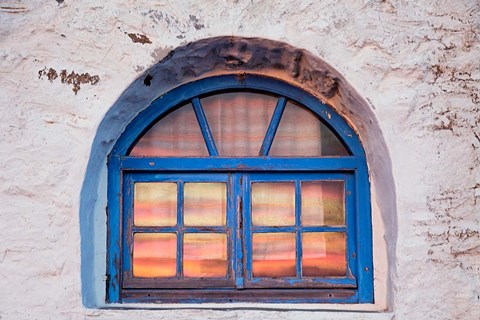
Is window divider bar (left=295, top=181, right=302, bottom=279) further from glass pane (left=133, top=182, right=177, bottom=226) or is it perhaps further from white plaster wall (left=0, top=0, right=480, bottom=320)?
glass pane (left=133, top=182, right=177, bottom=226)

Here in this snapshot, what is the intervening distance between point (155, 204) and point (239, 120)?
50cm

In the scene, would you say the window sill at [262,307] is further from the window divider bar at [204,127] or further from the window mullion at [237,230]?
the window divider bar at [204,127]

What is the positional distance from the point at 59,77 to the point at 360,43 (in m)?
1.18

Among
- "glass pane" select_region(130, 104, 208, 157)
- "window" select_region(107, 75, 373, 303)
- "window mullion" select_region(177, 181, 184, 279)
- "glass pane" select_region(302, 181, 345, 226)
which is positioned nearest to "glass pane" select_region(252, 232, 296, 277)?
"window" select_region(107, 75, 373, 303)

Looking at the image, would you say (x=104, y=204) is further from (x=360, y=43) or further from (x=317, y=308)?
(x=360, y=43)

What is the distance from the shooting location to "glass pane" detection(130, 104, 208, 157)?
289cm

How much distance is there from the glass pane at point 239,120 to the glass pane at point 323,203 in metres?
0.29

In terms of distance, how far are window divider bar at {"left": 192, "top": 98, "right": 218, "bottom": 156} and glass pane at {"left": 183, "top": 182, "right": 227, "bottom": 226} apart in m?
0.15

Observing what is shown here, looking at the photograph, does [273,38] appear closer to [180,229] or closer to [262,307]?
[180,229]

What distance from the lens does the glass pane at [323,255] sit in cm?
282

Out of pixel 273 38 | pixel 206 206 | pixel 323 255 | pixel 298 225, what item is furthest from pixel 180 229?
pixel 273 38

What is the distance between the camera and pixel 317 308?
8.67 feet

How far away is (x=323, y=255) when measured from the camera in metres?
2.82

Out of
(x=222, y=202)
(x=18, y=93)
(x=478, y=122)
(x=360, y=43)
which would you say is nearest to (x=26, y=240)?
(x=18, y=93)
